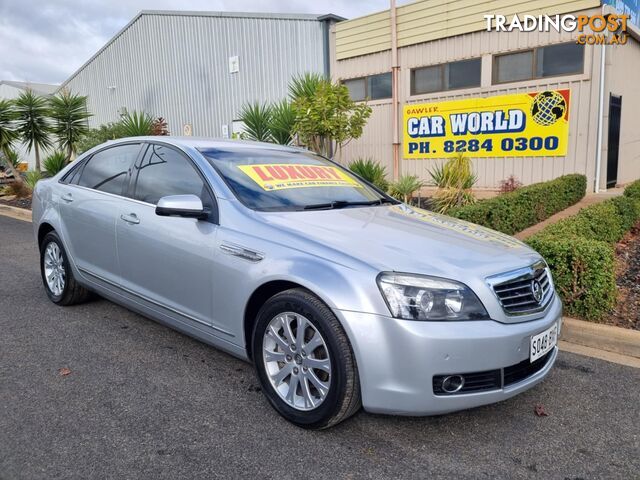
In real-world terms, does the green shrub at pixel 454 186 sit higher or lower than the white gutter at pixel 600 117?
lower

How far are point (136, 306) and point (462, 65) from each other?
33.5 feet

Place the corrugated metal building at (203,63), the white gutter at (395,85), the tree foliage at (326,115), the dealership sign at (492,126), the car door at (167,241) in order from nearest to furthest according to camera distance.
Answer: the car door at (167,241), the tree foliage at (326,115), the dealership sign at (492,126), the white gutter at (395,85), the corrugated metal building at (203,63)

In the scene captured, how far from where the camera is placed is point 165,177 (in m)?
3.86

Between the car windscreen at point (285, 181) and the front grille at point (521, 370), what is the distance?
155cm

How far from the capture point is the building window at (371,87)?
44.1ft

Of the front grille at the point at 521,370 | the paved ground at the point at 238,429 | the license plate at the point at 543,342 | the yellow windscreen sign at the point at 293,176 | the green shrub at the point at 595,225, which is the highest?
the yellow windscreen sign at the point at 293,176

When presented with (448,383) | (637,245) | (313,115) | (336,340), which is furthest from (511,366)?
(313,115)

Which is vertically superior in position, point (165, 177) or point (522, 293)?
point (165, 177)

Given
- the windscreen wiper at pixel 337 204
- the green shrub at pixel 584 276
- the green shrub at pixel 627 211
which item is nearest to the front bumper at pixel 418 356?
the windscreen wiper at pixel 337 204

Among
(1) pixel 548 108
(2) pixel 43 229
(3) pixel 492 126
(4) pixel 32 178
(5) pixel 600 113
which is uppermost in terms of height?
(1) pixel 548 108

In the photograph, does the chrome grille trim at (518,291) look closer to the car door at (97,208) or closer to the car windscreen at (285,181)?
the car windscreen at (285,181)

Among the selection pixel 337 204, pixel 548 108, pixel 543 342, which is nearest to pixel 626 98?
pixel 548 108

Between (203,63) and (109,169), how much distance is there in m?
14.3

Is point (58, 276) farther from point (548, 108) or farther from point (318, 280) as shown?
point (548, 108)
